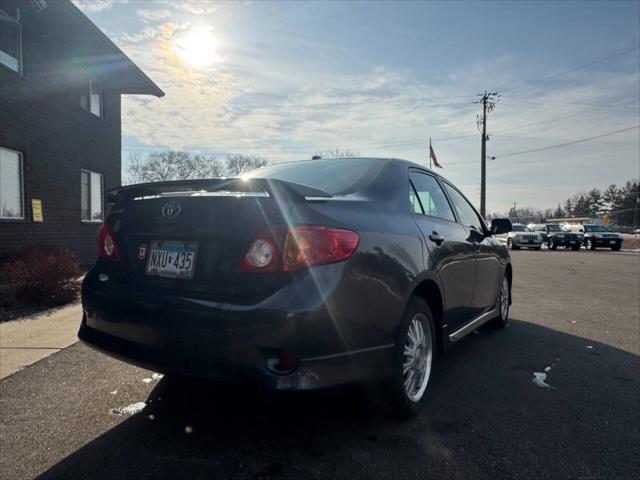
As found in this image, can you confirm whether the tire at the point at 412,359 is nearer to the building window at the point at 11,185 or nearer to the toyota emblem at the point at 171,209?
the toyota emblem at the point at 171,209

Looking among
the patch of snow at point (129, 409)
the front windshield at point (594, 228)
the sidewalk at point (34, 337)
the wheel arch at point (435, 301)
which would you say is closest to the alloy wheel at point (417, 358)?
the wheel arch at point (435, 301)

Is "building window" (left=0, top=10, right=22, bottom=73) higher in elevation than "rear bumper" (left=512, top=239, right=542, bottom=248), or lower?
higher

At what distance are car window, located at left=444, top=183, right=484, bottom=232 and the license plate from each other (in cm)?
263

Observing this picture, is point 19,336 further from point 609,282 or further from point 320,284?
point 609,282

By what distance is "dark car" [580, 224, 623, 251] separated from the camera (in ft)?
92.7

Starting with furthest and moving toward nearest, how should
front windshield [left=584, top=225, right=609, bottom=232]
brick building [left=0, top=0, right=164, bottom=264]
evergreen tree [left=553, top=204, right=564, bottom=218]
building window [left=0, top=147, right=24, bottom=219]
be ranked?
evergreen tree [left=553, top=204, right=564, bottom=218] → front windshield [left=584, top=225, right=609, bottom=232] → brick building [left=0, top=0, right=164, bottom=264] → building window [left=0, top=147, right=24, bottom=219]

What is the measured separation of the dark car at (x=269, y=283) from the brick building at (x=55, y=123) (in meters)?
7.69

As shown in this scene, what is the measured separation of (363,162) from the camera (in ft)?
11.2

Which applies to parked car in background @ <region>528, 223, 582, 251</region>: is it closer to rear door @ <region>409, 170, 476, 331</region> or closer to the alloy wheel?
rear door @ <region>409, 170, 476, 331</region>

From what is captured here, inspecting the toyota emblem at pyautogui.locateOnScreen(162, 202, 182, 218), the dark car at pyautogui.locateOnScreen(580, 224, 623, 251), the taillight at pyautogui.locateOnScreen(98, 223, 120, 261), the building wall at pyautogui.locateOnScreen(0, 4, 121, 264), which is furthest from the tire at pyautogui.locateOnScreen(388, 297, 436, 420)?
the dark car at pyautogui.locateOnScreen(580, 224, 623, 251)

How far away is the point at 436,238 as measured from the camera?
3.25 metres

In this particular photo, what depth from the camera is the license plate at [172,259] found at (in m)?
2.37

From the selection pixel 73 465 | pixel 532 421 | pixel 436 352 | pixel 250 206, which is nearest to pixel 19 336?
pixel 73 465

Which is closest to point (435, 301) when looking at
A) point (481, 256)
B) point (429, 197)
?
point (429, 197)
